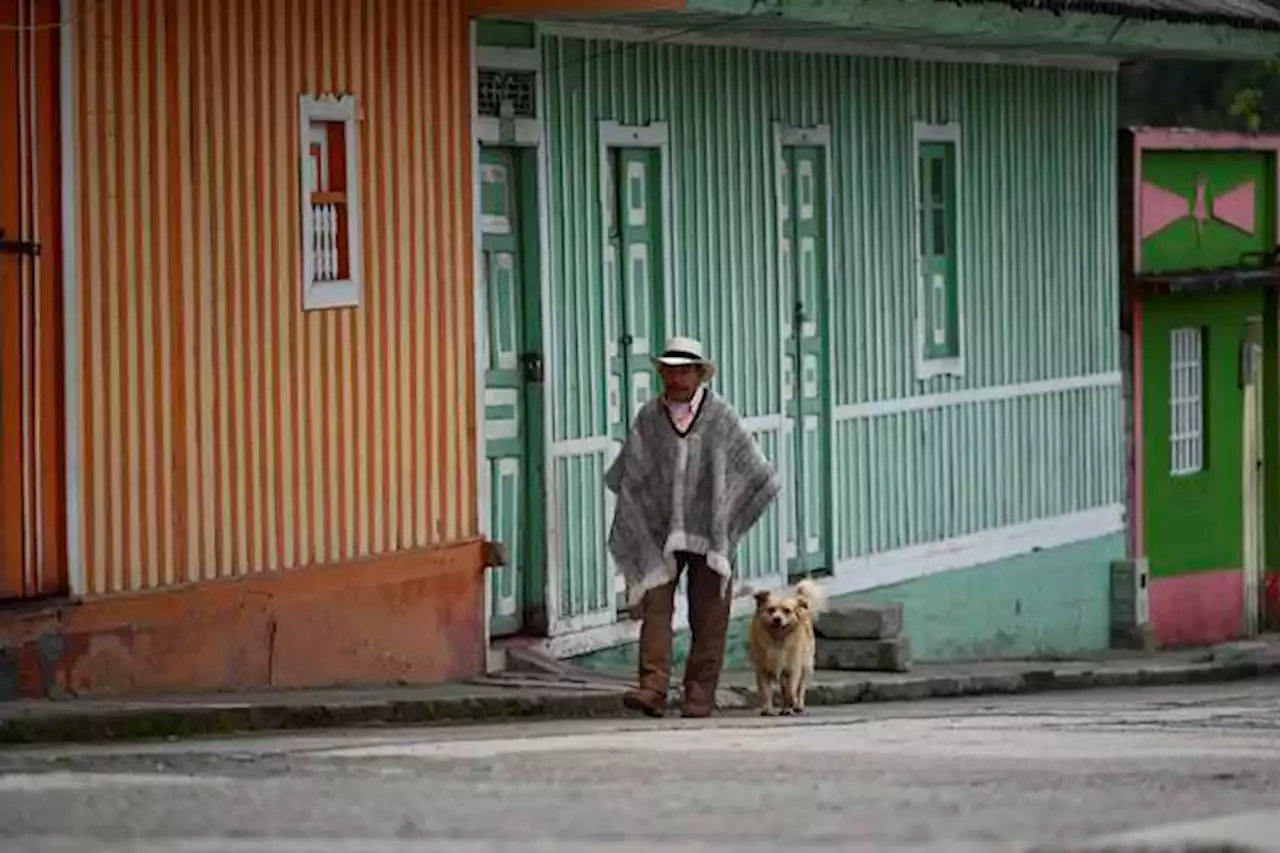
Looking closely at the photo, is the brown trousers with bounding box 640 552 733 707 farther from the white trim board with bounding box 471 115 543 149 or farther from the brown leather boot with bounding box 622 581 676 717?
the white trim board with bounding box 471 115 543 149

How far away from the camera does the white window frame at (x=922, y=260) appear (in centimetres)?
2359

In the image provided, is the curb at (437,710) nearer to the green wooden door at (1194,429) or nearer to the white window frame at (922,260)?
the white window frame at (922,260)

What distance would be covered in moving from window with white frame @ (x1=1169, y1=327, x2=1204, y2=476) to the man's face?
39.0 feet

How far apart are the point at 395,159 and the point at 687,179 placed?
309cm

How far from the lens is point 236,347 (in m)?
16.5

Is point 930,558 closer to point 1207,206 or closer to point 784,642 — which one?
point 1207,206

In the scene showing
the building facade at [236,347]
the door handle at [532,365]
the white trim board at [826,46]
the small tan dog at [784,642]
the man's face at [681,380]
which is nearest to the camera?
the building facade at [236,347]

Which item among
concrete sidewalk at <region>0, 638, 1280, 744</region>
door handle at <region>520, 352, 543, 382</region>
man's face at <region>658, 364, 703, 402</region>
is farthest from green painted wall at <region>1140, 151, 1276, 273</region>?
man's face at <region>658, 364, 703, 402</region>

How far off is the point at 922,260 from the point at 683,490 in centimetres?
731

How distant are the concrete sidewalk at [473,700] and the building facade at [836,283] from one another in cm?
96


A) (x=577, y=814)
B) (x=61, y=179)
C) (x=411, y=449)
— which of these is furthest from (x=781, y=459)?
(x=577, y=814)

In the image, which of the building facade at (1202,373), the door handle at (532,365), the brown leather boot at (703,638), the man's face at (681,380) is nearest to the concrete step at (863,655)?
the door handle at (532,365)

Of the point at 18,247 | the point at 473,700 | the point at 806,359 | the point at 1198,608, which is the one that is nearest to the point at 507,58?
the point at 473,700

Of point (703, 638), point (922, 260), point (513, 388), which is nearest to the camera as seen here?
point (703, 638)
